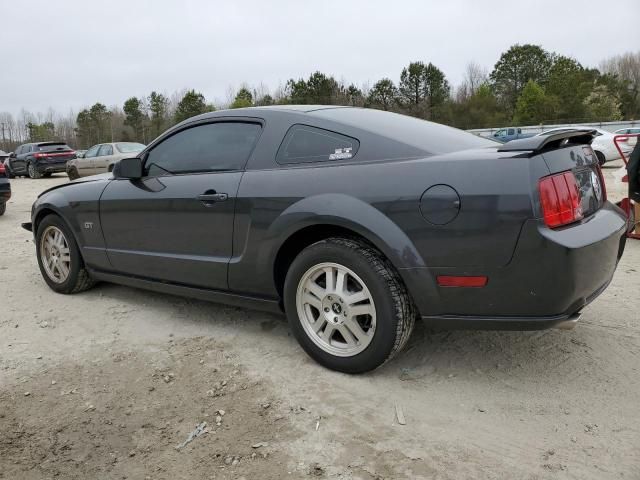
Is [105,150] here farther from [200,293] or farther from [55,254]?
[200,293]

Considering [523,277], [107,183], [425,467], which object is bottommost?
[425,467]

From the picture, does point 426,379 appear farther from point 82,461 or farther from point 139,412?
point 82,461

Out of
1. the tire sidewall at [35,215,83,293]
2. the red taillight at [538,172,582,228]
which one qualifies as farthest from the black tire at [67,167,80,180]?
the red taillight at [538,172,582,228]

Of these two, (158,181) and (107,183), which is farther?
(107,183)

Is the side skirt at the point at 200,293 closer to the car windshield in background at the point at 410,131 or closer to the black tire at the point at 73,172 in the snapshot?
the car windshield in background at the point at 410,131

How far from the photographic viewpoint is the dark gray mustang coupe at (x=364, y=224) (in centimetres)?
244

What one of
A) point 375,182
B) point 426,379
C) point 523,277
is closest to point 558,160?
point 523,277

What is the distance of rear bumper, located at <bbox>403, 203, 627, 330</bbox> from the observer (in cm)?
238

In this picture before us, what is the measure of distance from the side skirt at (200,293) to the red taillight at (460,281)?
3.50 ft

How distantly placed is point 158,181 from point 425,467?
8.45 feet

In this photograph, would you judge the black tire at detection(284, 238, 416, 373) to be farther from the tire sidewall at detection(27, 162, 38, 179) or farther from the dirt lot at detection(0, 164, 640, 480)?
the tire sidewall at detection(27, 162, 38, 179)

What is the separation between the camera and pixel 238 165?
3.35 m

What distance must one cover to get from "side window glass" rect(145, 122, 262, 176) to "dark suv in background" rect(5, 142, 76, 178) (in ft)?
66.5

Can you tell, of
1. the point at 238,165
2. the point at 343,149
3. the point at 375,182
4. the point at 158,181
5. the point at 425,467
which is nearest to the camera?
the point at 425,467
